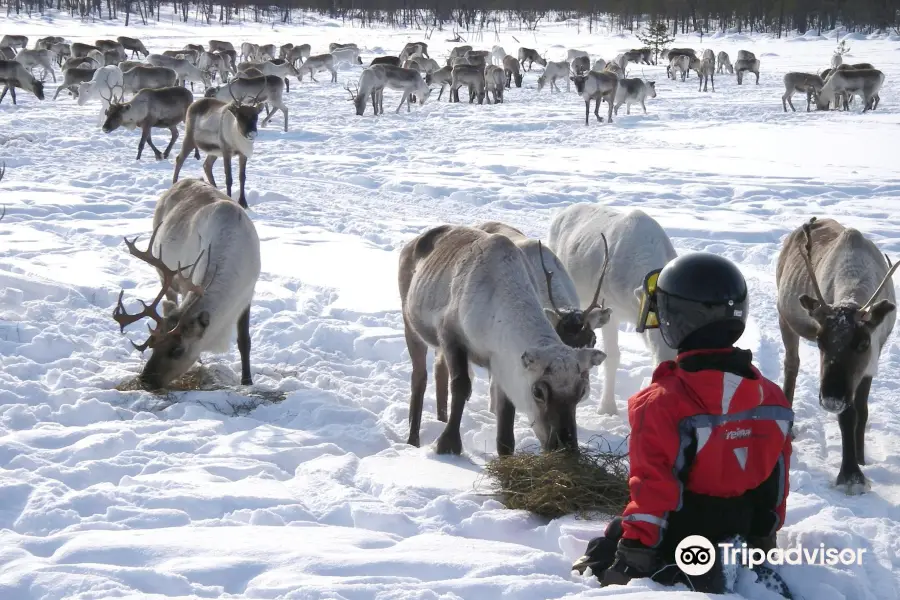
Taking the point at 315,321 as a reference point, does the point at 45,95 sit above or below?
above

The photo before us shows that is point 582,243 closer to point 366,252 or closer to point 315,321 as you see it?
point 315,321

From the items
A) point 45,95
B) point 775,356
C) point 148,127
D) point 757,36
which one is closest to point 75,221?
point 148,127

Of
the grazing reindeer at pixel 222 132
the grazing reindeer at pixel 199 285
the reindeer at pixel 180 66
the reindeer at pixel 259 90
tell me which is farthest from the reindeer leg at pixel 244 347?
the reindeer at pixel 180 66

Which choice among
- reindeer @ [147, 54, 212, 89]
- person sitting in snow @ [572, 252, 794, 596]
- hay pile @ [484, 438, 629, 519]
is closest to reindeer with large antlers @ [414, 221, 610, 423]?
hay pile @ [484, 438, 629, 519]

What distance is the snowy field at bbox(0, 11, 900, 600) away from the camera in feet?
9.67

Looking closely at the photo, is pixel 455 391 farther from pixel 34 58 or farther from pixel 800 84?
pixel 34 58

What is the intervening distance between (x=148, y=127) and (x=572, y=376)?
14330mm

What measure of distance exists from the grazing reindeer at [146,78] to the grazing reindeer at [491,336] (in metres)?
20.6

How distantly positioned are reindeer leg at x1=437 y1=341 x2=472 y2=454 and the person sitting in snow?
1677 millimetres

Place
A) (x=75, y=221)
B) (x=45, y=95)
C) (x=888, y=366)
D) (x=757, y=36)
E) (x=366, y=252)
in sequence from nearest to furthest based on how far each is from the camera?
(x=888, y=366) → (x=366, y=252) → (x=75, y=221) → (x=45, y=95) → (x=757, y=36)

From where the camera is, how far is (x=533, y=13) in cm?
6241

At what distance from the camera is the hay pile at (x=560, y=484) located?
357 cm

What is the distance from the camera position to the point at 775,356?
6.13 m

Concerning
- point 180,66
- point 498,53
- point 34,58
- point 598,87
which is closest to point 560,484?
point 598,87
